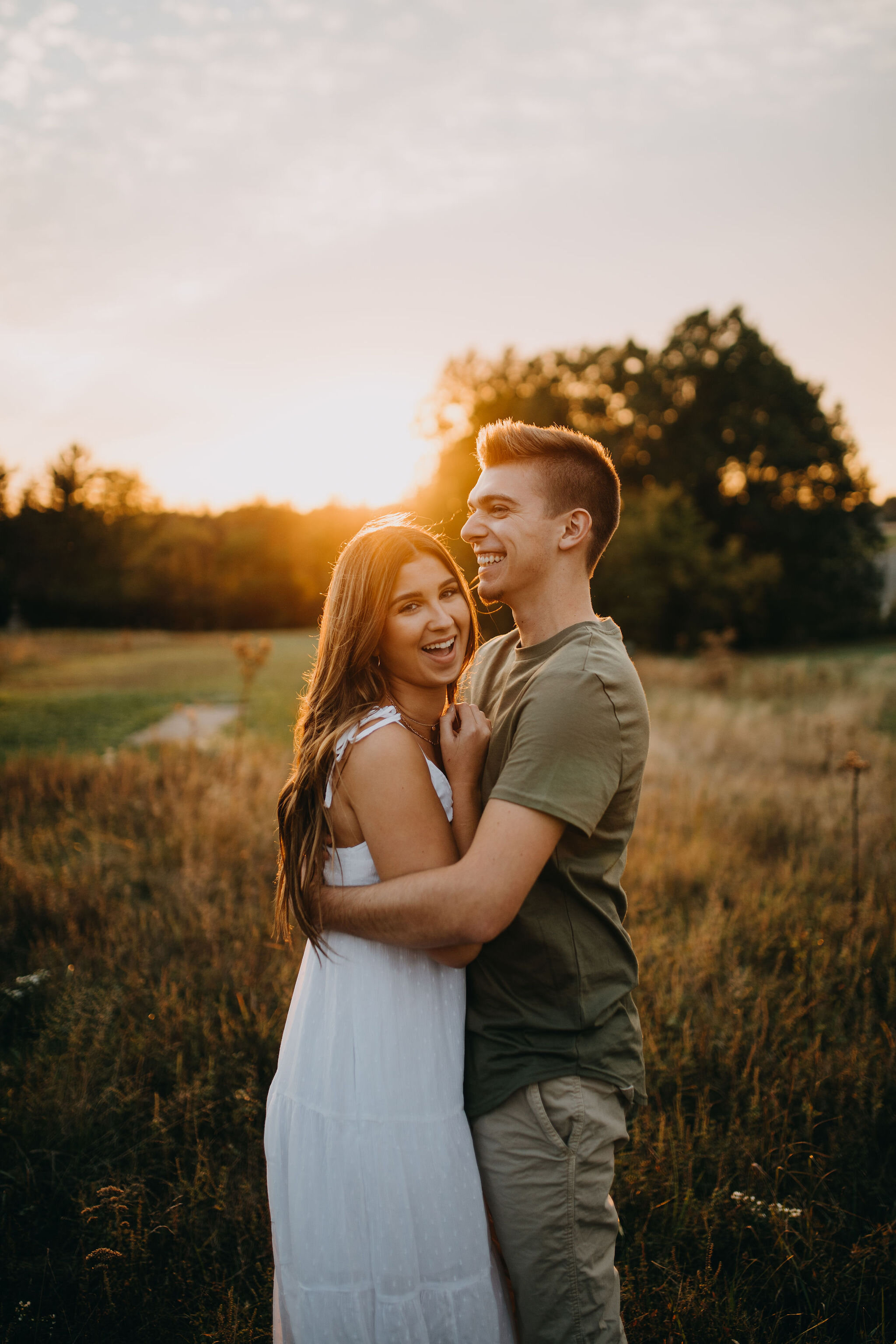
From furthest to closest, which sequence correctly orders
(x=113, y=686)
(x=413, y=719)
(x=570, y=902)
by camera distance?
(x=113, y=686), (x=413, y=719), (x=570, y=902)

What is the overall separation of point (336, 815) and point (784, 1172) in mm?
2471

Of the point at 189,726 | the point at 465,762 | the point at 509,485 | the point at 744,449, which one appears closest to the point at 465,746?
the point at 465,762

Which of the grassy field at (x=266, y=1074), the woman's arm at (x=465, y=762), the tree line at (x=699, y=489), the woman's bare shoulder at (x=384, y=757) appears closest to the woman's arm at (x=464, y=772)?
the woman's arm at (x=465, y=762)

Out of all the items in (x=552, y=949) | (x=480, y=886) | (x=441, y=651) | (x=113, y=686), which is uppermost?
(x=441, y=651)

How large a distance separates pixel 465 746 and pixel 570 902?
0.47m

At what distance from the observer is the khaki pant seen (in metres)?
1.71

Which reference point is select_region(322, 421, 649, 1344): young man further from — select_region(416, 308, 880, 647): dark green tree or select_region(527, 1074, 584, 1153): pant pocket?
select_region(416, 308, 880, 647): dark green tree

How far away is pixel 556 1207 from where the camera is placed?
172cm

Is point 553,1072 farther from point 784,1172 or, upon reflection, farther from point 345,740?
point 784,1172

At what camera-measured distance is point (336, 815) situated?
1.89 meters

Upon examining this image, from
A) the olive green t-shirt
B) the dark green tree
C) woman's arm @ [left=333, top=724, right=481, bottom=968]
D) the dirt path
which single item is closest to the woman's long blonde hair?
woman's arm @ [left=333, top=724, right=481, bottom=968]

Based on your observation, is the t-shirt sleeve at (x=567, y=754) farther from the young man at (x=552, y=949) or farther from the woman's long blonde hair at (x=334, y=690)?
the woman's long blonde hair at (x=334, y=690)

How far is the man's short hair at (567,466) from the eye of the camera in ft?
7.00

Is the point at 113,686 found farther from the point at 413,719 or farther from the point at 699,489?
the point at 699,489
